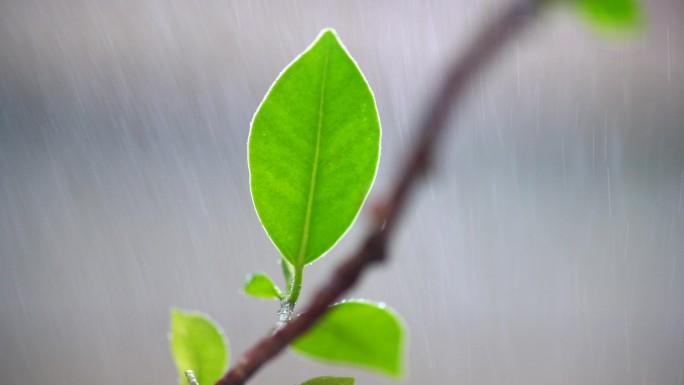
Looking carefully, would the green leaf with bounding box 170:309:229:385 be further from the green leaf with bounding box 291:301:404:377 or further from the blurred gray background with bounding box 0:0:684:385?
the blurred gray background with bounding box 0:0:684:385

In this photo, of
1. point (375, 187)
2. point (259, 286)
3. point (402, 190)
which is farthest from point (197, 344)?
point (375, 187)

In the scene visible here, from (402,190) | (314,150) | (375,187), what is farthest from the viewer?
(375,187)

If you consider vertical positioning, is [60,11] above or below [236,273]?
above

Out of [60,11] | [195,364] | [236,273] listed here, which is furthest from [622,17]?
[60,11]

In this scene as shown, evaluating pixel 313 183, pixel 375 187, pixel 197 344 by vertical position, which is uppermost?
pixel 313 183

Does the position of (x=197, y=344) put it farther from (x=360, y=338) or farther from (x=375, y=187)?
(x=375, y=187)

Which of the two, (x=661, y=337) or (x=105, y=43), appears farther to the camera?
(x=661, y=337)

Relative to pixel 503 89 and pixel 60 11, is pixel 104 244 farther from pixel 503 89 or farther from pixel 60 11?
pixel 503 89
